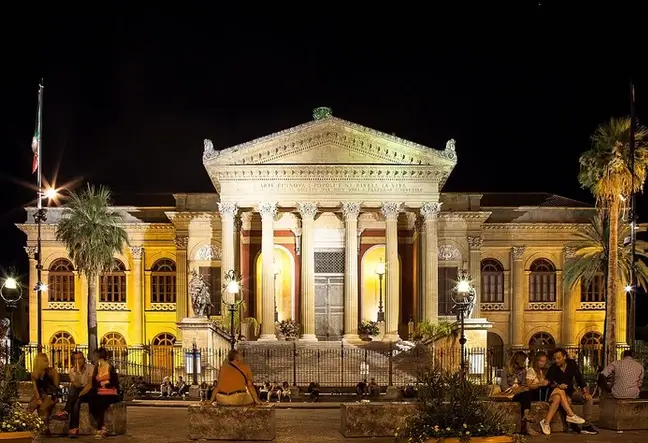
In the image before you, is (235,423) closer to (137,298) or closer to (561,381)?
(561,381)

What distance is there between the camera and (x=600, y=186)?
3444cm

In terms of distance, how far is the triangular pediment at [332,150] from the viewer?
40.3 metres

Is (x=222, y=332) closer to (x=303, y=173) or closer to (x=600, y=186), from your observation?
(x=303, y=173)

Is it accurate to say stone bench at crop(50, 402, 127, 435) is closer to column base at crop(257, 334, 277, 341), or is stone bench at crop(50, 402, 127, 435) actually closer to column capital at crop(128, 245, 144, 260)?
column base at crop(257, 334, 277, 341)

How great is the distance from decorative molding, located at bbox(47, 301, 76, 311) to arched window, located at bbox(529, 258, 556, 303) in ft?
82.4

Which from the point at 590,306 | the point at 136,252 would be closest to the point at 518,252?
the point at 590,306

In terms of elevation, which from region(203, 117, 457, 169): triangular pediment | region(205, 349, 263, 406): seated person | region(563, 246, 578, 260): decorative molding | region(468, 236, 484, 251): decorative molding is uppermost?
region(203, 117, 457, 169): triangular pediment

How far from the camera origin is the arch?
45219 millimetres

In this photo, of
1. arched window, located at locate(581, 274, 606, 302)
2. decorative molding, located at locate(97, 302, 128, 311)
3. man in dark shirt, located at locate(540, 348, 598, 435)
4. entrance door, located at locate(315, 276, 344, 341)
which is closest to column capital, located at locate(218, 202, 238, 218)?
entrance door, located at locate(315, 276, 344, 341)

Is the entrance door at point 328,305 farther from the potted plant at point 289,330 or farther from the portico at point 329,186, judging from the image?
the portico at point 329,186

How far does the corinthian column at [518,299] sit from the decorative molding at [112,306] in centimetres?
2108

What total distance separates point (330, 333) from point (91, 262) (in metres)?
12.2

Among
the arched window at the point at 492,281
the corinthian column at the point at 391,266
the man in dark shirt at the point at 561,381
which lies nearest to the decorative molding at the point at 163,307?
the corinthian column at the point at 391,266

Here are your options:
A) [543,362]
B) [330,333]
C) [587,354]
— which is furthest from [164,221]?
[543,362]
